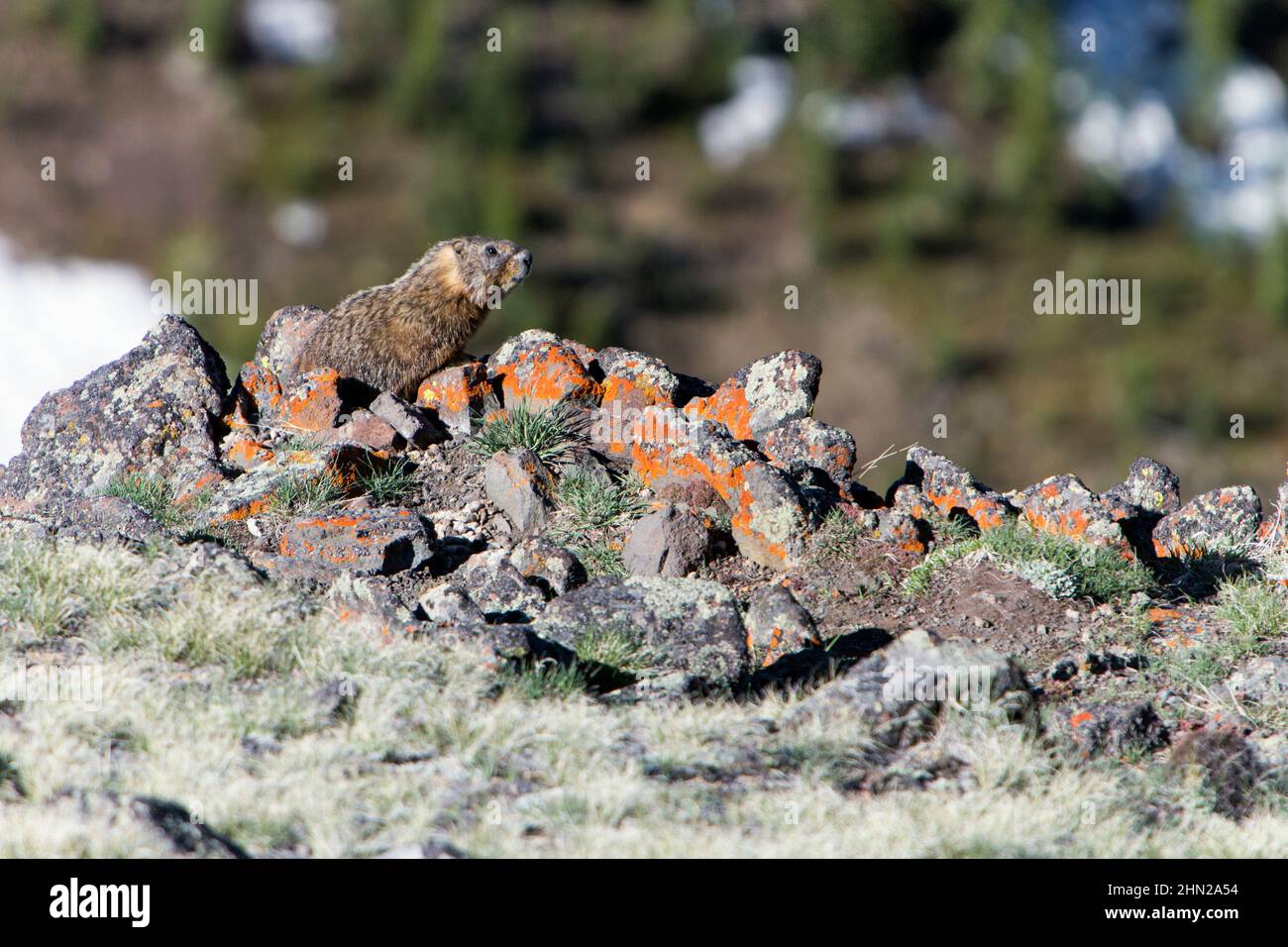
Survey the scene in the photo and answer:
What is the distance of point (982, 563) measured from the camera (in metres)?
10.5

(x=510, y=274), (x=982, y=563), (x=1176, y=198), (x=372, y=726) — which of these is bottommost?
(x=372, y=726)

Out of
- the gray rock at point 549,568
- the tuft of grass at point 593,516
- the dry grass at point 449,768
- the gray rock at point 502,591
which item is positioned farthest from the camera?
the tuft of grass at point 593,516

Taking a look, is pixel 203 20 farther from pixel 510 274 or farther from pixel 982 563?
pixel 982 563

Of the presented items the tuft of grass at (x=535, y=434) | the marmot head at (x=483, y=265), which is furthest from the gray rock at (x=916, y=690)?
the marmot head at (x=483, y=265)

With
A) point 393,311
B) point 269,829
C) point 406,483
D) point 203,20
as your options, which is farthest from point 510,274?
point 203,20

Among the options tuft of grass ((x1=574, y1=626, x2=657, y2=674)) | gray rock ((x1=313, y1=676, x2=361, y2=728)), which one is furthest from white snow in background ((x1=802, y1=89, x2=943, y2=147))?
gray rock ((x1=313, y1=676, x2=361, y2=728))

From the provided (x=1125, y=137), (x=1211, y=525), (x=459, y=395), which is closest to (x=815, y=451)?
(x=459, y=395)

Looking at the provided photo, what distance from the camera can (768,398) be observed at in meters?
12.0

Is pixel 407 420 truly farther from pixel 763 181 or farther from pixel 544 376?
pixel 763 181

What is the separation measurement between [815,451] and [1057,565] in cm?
192

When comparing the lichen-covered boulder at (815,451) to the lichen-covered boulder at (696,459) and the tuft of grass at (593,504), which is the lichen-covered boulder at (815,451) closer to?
the lichen-covered boulder at (696,459)

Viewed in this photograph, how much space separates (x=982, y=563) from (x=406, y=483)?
12.5 feet

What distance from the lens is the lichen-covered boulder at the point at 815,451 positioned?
11445 millimetres
